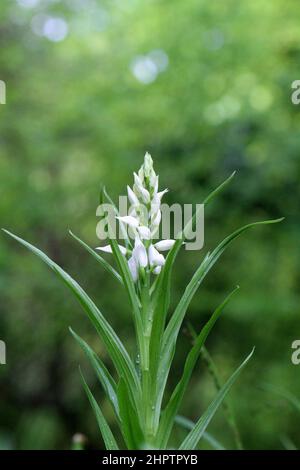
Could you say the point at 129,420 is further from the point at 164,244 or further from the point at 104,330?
the point at 164,244

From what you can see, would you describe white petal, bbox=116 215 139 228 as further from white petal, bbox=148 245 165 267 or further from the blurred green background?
the blurred green background

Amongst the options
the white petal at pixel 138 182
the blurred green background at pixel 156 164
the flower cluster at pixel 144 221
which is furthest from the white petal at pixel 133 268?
the blurred green background at pixel 156 164

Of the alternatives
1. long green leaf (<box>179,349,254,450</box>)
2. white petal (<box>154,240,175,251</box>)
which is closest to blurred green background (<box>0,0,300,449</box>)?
white petal (<box>154,240,175,251</box>)

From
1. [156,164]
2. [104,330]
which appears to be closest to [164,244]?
[104,330]

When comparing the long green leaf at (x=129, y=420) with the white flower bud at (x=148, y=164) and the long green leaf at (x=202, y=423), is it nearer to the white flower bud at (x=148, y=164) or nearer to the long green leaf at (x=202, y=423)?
the long green leaf at (x=202, y=423)

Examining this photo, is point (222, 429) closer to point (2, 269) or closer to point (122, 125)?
point (2, 269)

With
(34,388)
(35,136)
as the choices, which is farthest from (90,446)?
(35,136)
